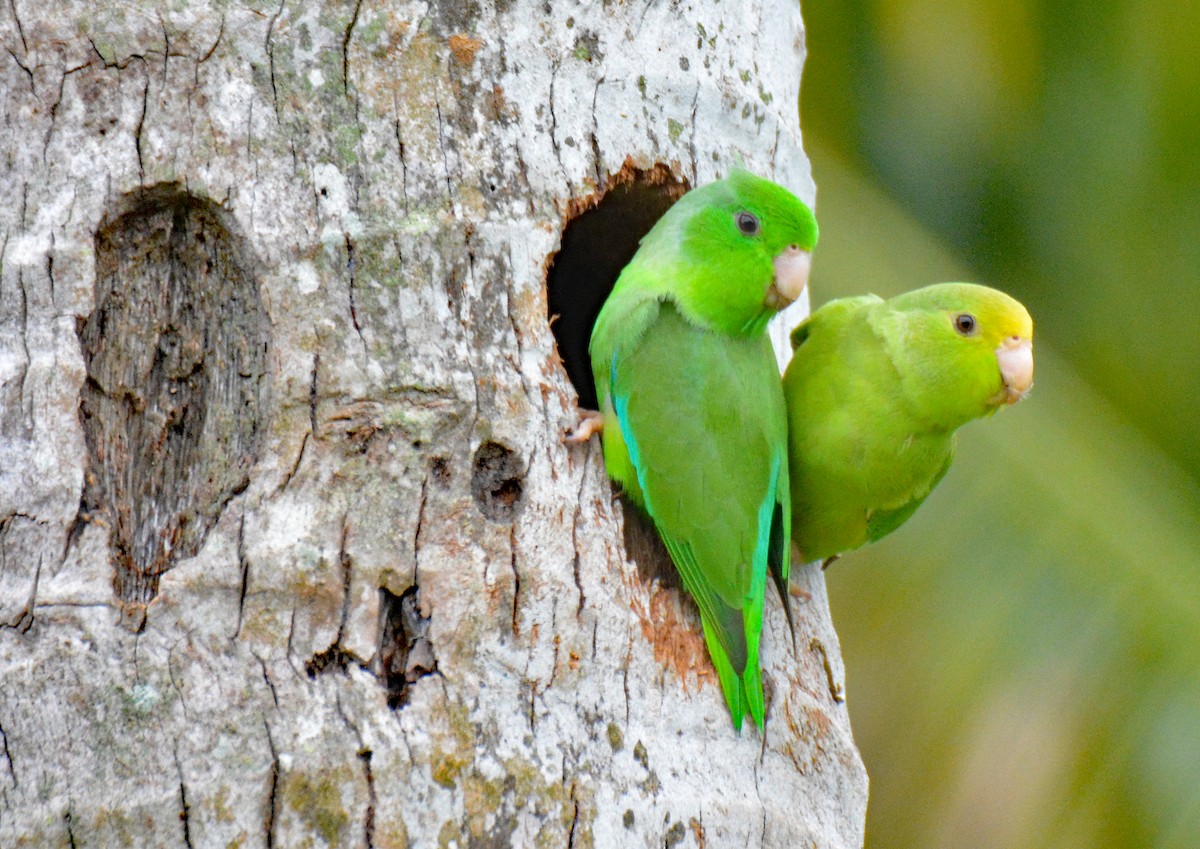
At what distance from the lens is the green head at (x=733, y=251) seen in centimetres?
301

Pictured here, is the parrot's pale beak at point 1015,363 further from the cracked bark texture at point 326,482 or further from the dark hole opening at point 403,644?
the dark hole opening at point 403,644

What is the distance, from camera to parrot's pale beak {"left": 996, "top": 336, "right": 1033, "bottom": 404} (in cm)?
316

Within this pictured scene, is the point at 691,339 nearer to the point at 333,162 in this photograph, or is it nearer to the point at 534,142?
the point at 534,142

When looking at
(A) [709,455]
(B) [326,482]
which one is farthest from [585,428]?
(B) [326,482]

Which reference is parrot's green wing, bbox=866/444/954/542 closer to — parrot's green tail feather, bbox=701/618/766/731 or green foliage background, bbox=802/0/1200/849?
parrot's green tail feather, bbox=701/618/766/731

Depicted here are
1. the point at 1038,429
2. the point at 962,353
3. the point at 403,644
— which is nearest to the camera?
the point at 403,644

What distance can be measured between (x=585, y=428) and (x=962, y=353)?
3.79 ft

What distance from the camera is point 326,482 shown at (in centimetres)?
236

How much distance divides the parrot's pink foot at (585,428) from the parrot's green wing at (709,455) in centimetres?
13

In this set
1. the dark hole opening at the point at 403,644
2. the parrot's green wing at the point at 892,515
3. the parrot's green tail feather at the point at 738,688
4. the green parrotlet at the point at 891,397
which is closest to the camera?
the dark hole opening at the point at 403,644

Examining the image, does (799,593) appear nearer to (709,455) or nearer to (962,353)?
(709,455)

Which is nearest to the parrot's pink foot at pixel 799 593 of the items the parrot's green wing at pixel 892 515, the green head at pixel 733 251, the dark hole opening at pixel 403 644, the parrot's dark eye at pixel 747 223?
the parrot's green wing at pixel 892 515

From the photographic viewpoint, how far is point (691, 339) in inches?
122

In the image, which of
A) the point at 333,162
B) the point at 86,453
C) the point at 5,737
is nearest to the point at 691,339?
the point at 333,162
